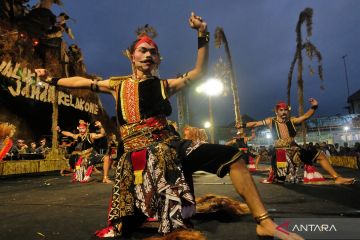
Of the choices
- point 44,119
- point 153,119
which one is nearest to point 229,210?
point 153,119

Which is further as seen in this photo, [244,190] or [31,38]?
[31,38]

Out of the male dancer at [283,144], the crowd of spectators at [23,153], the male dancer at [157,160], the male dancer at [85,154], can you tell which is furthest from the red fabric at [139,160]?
the crowd of spectators at [23,153]

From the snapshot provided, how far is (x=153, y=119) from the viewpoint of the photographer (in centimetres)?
273

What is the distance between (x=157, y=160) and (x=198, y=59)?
99 cm

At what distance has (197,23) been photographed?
2.58 metres

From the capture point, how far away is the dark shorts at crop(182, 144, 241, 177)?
2.51 m

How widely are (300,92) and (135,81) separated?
17.9 m

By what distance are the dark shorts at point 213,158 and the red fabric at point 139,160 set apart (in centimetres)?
36

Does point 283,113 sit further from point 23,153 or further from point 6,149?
point 23,153

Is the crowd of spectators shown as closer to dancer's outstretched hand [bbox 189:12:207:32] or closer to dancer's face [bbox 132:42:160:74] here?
dancer's face [bbox 132:42:160:74]

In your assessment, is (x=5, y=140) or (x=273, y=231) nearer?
(x=273, y=231)

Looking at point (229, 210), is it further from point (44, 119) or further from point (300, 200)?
point (44, 119)

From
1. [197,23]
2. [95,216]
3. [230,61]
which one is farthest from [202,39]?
[230,61]

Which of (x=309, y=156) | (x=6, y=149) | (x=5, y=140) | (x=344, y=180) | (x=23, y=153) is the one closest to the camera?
(x=344, y=180)
